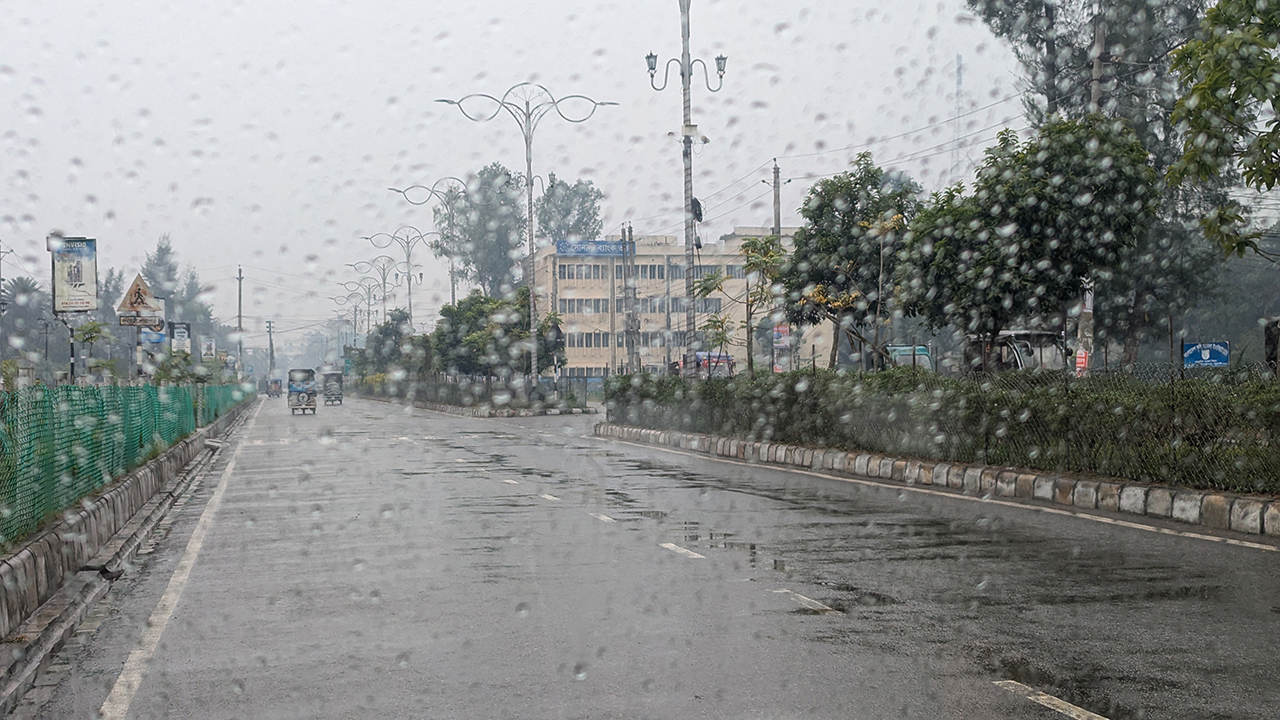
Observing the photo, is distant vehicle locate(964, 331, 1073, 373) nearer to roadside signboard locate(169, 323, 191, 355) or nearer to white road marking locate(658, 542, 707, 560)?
white road marking locate(658, 542, 707, 560)

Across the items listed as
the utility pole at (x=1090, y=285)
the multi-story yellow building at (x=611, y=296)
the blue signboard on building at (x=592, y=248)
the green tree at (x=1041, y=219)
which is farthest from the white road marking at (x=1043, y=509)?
the blue signboard on building at (x=592, y=248)

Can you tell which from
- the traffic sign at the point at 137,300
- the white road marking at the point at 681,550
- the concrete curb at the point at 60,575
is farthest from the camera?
the traffic sign at the point at 137,300

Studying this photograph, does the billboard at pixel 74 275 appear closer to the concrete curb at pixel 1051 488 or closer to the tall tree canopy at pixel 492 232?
the concrete curb at pixel 1051 488

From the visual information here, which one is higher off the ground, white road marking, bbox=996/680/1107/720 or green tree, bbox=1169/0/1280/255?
green tree, bbox=1169/0/1280/255

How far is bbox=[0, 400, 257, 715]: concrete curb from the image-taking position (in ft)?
20.8

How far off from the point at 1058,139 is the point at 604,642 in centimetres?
1725

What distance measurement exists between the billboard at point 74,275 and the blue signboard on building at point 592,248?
82668 mm

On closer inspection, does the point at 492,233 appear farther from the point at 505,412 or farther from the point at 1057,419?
the point at 1057,419

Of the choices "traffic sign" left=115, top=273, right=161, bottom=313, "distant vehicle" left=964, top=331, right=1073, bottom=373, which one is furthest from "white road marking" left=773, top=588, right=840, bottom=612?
"distant vehicle" left=964, top=331, right=1073, bottom=373

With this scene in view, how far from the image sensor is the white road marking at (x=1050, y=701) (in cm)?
492

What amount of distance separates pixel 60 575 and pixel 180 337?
38814 mm

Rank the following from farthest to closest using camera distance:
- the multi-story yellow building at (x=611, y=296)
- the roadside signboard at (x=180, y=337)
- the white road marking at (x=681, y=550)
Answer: the multi-story yellow building at (x=611, y=296), the roadside signboard at (x=180, y=337), the white road marking at (x=681, y=550)

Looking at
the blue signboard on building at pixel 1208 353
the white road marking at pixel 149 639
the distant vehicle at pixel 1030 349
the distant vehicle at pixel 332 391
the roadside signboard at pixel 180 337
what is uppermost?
the roadside signboard at pixel 180 337

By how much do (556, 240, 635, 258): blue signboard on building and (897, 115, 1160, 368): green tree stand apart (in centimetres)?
8047
